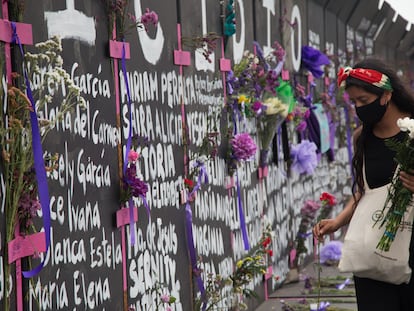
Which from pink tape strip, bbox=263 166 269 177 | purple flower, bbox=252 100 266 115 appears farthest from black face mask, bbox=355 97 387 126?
pink tape strip, bbox=263 166 269 177

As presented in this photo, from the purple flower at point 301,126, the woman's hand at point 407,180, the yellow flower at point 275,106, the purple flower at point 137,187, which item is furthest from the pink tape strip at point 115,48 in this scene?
the purple flower at point 301,126

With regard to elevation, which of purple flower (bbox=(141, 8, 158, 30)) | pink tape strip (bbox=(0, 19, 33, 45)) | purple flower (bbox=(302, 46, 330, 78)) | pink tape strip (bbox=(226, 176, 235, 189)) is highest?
purple flower (bbox=(302, 46, 330, 78))

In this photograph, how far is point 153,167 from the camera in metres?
5.92

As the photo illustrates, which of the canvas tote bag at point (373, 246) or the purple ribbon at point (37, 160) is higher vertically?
the purple ribbon at point (37, 160)

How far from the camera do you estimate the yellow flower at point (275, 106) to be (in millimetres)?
8922

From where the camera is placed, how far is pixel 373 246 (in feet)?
15.9

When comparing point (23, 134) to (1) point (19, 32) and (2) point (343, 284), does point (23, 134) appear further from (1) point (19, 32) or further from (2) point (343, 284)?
(2) point (343, 284)

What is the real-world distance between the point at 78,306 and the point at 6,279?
2.80 ft

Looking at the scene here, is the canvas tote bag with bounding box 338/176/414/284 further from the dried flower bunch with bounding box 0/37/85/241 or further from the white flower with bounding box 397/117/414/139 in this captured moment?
the dried flower bunch with bounding box 0/37/85/241

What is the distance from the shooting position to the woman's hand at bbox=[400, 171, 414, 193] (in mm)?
4555

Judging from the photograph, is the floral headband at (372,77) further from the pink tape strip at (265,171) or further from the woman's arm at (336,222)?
the pink tape strip at (265,171)

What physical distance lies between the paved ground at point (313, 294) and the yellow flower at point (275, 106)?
5.01 ft

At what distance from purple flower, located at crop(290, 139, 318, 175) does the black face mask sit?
534 cm

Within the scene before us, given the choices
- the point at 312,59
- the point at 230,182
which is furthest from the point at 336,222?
the point at 312,59
